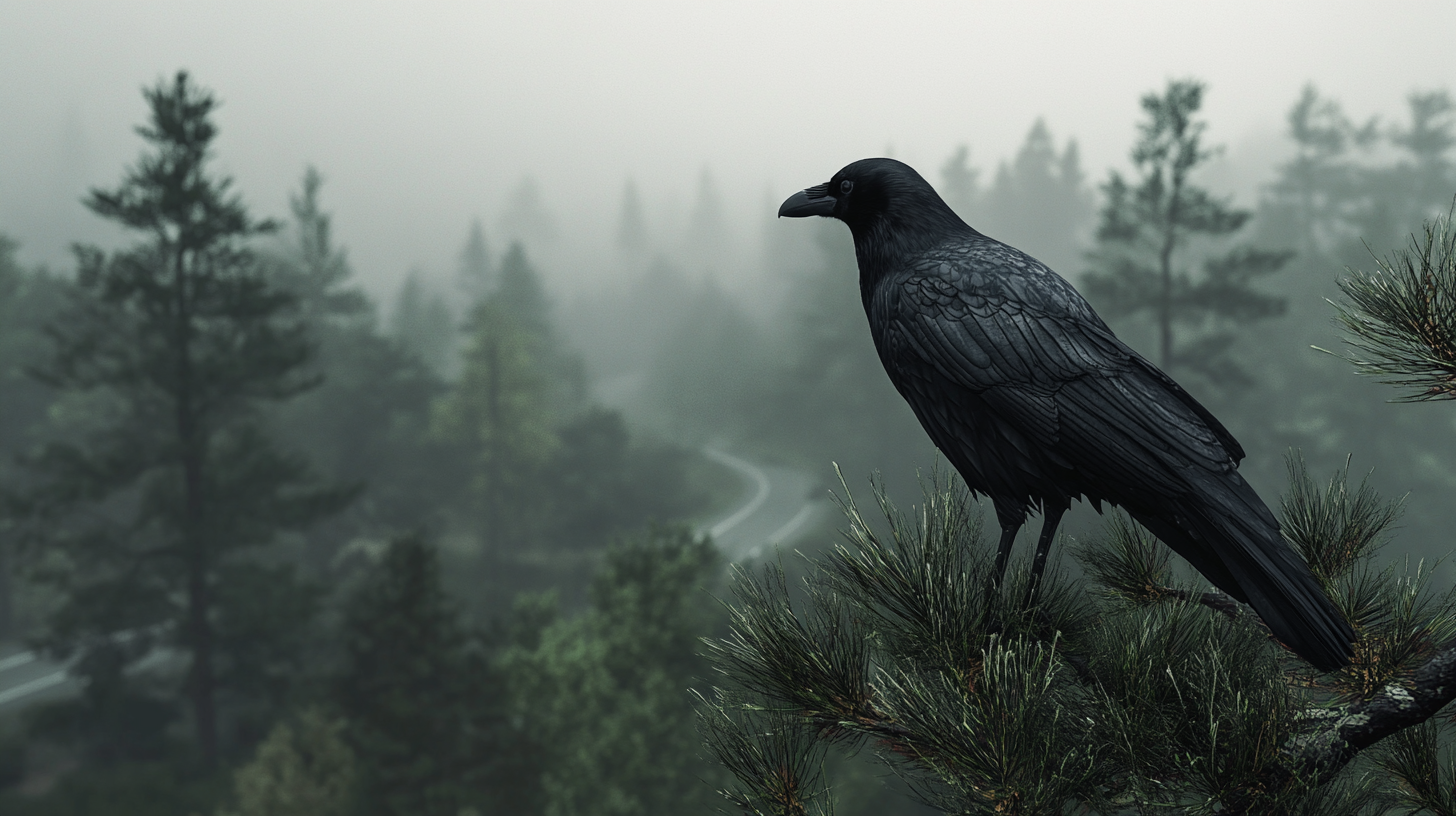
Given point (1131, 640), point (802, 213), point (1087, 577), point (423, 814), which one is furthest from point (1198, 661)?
point (423, 814)

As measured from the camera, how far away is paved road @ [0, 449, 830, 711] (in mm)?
26500

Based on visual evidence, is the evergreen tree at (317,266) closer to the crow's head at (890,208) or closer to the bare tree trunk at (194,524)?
the bare tree trunk at (194,524)

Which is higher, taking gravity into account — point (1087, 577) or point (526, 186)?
point (526, 186)

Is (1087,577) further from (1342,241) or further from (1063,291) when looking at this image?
(1342,241)

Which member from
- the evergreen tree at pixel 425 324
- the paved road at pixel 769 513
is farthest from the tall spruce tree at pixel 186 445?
the evergreen tree at pixel 425 324

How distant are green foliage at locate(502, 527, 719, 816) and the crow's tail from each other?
47.8ft

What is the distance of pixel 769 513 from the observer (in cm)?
4191

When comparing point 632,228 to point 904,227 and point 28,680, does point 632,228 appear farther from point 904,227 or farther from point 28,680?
point 904,227

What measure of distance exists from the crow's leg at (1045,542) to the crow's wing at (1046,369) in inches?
8.8

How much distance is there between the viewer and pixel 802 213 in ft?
10.7

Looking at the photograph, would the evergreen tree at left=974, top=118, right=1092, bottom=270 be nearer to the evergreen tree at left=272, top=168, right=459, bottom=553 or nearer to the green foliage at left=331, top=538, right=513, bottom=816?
the evergreen tree at left=272, top=168, right=459, bottom=553

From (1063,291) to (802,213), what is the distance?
934 millimetres

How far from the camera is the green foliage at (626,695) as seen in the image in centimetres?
1673

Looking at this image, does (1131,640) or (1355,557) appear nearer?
(1131,640)
